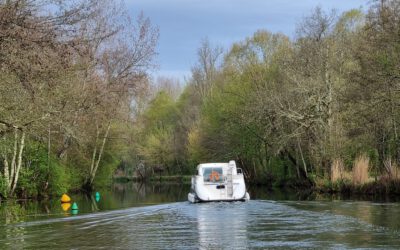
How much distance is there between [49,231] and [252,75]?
3555cm

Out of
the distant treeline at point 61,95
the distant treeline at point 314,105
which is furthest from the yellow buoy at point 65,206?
the distant treeline at point 314,105

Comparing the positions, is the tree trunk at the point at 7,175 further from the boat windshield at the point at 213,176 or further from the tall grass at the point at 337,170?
the tall grass at the point at 337,170

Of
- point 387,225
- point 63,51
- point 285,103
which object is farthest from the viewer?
point 285,103

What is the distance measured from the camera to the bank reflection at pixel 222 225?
12.6m

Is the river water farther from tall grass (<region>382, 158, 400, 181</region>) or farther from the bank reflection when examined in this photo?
tall grass (<region>382, 158, 400, 181</region>)

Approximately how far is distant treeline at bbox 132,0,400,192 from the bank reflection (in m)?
10.5

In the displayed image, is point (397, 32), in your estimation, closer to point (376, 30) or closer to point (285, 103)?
point (376, 30)

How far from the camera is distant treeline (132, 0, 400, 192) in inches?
1081

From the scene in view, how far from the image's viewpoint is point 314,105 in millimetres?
38125

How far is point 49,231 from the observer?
15562 mm

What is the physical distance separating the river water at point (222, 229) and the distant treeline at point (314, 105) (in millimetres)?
8752

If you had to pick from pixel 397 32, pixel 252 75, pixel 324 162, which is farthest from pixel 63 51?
pixel 252 75

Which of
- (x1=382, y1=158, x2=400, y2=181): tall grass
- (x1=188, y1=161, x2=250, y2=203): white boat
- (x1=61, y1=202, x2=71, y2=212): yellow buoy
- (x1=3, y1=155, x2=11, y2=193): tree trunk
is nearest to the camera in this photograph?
(x1=188, y1=161, x2=250, y2=203): white boat

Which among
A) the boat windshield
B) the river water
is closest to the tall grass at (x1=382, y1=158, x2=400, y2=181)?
the river water
